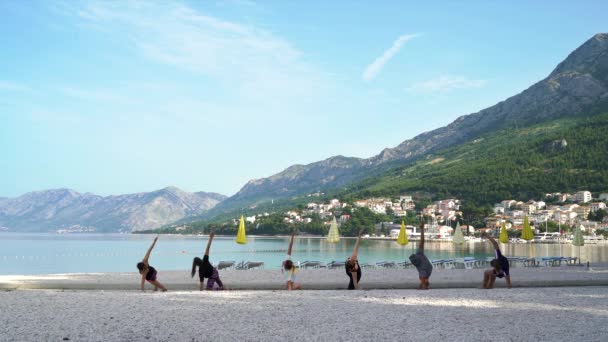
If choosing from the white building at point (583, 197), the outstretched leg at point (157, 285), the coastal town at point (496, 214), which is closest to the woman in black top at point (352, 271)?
the outstretched leg at point (157, 285)

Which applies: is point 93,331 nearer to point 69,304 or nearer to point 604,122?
point 69,304

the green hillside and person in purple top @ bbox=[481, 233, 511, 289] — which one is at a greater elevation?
the green hillside

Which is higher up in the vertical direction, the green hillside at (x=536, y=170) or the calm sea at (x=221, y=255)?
the green hillside at (x=536, y=170)

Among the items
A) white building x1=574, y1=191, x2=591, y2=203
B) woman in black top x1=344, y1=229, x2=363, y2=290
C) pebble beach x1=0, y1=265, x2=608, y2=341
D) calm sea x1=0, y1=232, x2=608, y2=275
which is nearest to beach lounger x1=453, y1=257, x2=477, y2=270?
calm sea x1=0, y1=232, x2=608, y2=275

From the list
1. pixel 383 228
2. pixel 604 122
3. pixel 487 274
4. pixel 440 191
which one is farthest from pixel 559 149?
pixel 487 274

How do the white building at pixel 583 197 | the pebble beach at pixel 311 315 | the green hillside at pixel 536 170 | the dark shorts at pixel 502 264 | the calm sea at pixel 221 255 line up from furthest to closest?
1. the green hillside at pixel 536 170
2. the white building at pixel 583 197
3. the calm sea at pixel 221 255
4. the dark shorts at pixel 502 264
5. the pebble beach at pixel 311 315

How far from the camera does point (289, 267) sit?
55.2 ft

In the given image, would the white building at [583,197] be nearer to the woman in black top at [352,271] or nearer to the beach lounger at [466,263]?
the beach lounger at [466,263]

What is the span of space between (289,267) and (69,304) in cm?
609

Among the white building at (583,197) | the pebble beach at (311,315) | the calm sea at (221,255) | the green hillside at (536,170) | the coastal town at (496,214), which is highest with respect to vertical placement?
the green hillside at (536,170)

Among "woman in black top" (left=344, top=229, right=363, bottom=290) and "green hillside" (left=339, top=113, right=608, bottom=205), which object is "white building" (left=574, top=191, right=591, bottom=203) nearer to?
"green hillside" (left=339, top=113, right=608, bottom=205)

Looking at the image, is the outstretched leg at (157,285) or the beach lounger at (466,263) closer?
the outstretched leg at (157,285)

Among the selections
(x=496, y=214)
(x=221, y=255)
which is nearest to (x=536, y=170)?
(x=496, y=214)

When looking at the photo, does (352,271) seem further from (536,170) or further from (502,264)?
(536,170)
